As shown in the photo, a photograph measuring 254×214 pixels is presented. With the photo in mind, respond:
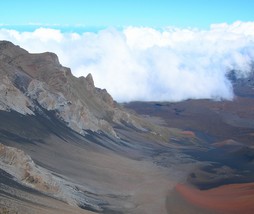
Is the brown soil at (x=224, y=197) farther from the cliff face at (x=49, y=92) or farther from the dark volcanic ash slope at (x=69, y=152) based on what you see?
the cliff face at (x=49, y=92)

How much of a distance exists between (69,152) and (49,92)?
24631 millimetres

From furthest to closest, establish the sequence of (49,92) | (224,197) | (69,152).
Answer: (49,92)
(69,152)
(224,197)

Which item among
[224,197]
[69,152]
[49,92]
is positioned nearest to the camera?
[224,197]

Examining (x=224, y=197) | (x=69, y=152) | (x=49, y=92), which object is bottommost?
(x=224, y=197)

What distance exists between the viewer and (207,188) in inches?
3258

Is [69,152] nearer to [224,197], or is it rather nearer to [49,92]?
[49,92]

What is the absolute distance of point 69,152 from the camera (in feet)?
276

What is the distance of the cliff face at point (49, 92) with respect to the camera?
91.6 meters

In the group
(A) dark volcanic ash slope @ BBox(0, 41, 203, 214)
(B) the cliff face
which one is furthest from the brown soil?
(B) the cliff face

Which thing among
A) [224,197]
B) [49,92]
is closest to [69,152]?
[49,92]

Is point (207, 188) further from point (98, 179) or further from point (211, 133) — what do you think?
point (211, 133)

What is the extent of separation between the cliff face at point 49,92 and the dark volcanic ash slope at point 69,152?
22 centimetres

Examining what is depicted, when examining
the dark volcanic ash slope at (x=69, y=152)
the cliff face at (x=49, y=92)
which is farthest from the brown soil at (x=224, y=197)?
the cliff face at (x=49, y=92)

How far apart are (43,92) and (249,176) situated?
44404 millimetres
